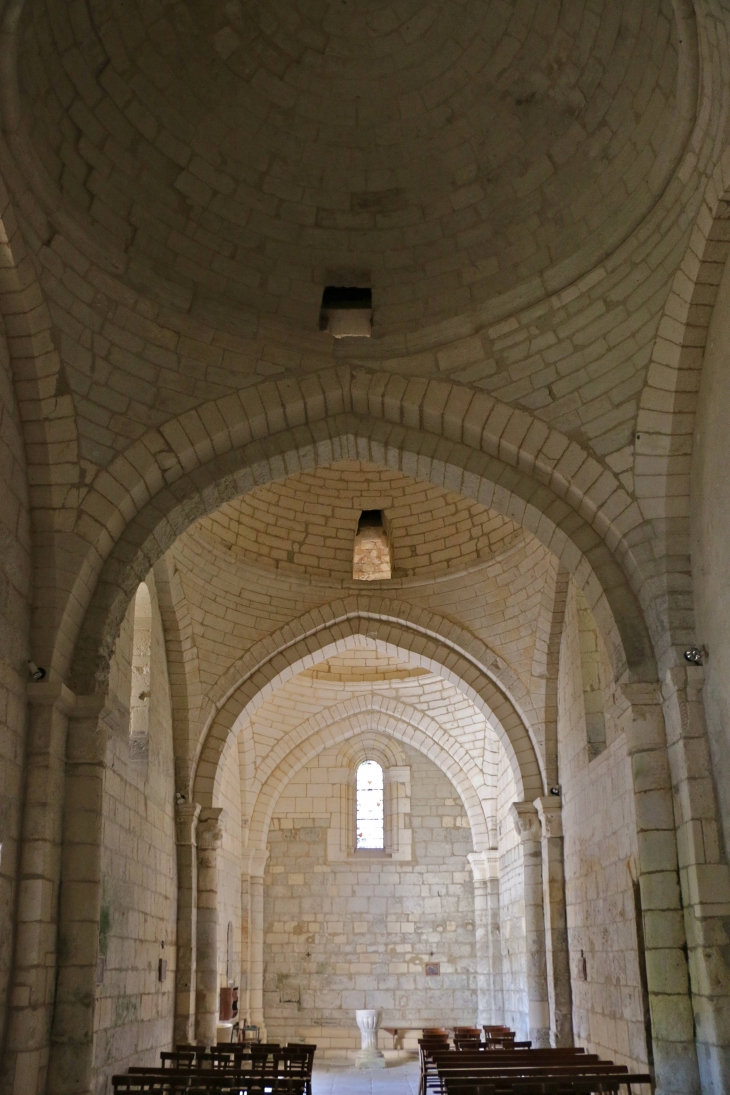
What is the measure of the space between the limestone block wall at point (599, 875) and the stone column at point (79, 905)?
430 cm

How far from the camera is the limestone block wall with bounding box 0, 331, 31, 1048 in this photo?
7062 millimetres

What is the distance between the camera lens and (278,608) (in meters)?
13.6

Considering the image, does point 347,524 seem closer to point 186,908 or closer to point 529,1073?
point 186,908

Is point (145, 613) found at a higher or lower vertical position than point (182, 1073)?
higher

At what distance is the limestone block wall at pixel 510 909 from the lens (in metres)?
15.3

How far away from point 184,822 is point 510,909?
6288 mm

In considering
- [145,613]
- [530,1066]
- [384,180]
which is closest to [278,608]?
[145,613]

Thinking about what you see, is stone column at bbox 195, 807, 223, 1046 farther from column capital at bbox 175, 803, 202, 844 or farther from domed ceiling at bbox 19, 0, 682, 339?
domed ceiling at bbox 19, 0, 682, 339

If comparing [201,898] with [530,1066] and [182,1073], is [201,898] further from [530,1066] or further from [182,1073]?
[530,1066]

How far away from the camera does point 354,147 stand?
32.0ft

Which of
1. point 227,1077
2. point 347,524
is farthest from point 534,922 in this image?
point 227,1077

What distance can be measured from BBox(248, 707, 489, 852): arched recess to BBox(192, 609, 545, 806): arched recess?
434 centimetres

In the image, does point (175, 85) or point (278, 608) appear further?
point (278, 608)

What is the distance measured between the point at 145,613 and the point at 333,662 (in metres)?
6.07
